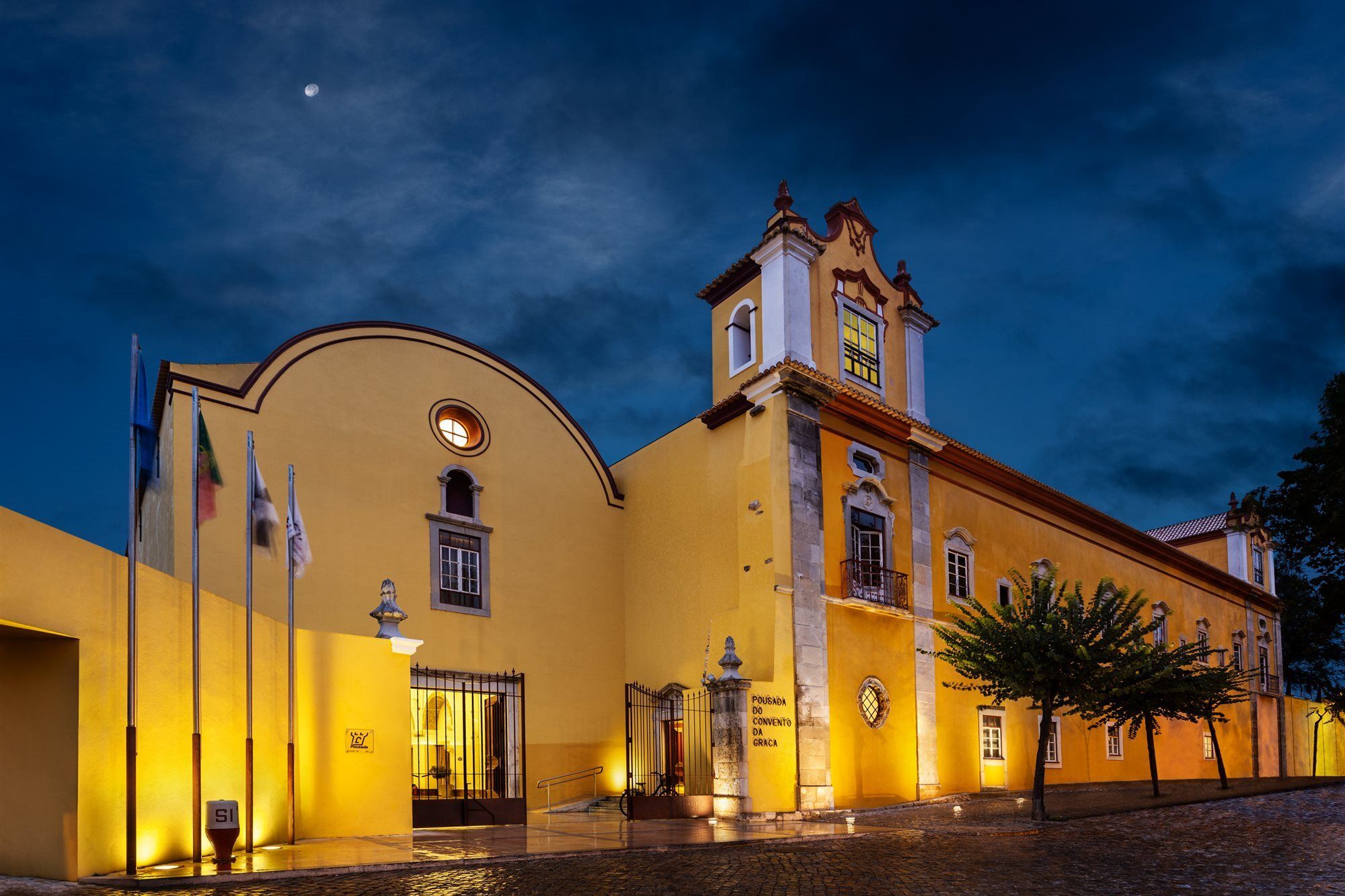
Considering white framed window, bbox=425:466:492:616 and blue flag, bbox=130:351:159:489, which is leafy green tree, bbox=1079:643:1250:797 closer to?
white framed window, bbox=425:466:492:616

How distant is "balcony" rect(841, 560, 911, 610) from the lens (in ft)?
65.8

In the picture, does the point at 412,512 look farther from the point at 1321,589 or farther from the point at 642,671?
the point at 1321,589

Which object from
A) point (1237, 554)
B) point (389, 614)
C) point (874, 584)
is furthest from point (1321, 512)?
point (389, 614)

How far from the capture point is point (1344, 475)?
3095 cm

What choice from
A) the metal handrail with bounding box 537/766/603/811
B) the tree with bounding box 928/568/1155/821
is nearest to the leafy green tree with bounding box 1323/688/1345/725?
the tree with bounding box 928/568/1155/821

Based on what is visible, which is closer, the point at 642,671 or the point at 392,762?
the point at 392,762

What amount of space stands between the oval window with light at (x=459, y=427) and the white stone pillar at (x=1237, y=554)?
29.0 m

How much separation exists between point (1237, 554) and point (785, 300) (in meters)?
26.3

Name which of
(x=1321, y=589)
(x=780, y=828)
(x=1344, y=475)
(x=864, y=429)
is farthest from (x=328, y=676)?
(x=1321, y=589)

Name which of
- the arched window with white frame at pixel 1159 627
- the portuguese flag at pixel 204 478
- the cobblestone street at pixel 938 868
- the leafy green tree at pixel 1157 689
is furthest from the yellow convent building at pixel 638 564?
the arched window with white frame at pixel 1159 627

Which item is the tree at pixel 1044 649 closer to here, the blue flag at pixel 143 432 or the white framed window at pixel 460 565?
the white framed window at pixel 460 565

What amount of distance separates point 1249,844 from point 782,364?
10.1m

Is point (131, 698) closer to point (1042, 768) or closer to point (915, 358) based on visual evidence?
point (1042, 768)

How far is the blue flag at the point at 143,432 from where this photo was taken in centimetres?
1082
